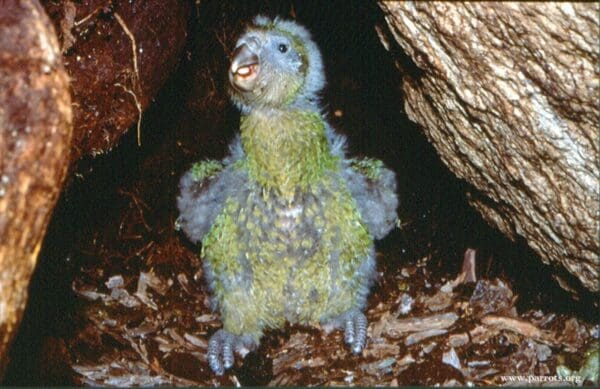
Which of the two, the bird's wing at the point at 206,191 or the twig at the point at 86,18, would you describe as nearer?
the twig at the point at 86,18

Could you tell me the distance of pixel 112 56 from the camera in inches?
157

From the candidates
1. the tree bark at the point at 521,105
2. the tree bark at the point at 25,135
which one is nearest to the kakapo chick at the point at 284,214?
the tree bark at the point at 521,105

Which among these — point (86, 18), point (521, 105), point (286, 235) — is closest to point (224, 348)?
point (286, 235)

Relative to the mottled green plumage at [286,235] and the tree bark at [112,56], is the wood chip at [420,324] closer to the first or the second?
the mottled green plumage at [286,235]

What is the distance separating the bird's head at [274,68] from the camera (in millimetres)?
4348

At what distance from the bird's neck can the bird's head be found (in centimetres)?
10

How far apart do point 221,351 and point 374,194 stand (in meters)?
1.57

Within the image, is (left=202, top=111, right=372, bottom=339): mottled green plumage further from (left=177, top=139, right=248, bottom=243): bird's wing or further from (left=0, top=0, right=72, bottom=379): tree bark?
(left=0, top=0, right=72, bottom=379): tree bark

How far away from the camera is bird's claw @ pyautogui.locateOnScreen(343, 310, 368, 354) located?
15.0 ft

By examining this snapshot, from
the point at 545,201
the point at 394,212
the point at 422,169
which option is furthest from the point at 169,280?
the point at 545,201

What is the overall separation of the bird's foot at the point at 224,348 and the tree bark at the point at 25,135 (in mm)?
2049

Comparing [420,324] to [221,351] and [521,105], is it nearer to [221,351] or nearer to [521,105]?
[221,351]

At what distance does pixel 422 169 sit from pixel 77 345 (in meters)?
2.99

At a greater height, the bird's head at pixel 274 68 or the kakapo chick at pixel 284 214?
the bird's head at pixel 274 68
